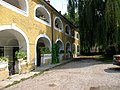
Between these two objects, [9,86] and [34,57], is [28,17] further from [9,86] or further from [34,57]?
[9,86]

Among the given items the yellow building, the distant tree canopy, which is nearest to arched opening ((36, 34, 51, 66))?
the yellow building

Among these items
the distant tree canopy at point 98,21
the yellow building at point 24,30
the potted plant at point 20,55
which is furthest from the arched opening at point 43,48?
the distant tree canopy at point 98,21

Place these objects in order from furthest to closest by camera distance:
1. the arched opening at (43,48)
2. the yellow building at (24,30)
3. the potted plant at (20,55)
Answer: the arched opening at (43,48)
the potted plant at (20,55)
the yellow building at (24,30)

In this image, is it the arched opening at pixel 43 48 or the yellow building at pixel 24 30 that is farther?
the arched opening at pixel 43 48

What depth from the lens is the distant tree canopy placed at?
65.0 ft

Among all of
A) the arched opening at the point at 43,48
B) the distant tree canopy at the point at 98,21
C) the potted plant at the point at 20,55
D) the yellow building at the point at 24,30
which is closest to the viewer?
the yellow building at the point at 24,30

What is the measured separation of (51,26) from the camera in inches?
801

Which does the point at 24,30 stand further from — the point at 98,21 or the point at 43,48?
the point at 98,21

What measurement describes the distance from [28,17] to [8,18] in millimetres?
2906

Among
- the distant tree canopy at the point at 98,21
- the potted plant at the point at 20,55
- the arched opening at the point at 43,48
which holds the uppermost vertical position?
the distant tree canopy at the point at 98,21

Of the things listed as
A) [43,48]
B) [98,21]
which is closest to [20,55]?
[43,48]

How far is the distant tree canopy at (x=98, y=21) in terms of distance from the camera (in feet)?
65.0

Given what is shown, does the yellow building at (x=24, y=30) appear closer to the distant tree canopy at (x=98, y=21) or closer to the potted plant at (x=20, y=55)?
the potted plant at (x=20, y=55)

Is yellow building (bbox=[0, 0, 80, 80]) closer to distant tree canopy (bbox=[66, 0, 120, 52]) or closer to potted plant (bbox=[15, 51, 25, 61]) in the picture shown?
potted plant (bbox=[15, 51, 25, 61])
